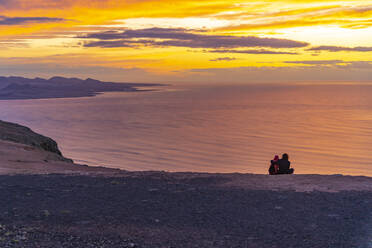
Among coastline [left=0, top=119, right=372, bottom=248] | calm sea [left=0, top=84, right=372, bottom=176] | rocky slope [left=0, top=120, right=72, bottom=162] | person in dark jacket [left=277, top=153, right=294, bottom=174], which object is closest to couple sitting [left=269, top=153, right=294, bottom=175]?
person in dark jacket [left=277, top=153, right=294, bottom=174]

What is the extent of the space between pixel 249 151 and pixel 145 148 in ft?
44.8

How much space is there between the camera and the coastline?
10.1m

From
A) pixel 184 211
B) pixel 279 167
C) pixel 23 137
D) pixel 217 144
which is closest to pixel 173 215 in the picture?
pixel 184 211

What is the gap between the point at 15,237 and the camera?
1005cm

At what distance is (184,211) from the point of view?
12180 millimetres

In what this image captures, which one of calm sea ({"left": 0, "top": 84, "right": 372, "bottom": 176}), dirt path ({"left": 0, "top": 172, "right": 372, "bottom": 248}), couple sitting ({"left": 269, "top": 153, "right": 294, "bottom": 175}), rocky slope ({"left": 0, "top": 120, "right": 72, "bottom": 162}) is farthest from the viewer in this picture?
calm sea ({"left": 0, "top": 84, "right": 372, "bottom": 176})

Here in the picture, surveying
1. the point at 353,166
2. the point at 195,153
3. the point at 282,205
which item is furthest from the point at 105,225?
the point at 195,153

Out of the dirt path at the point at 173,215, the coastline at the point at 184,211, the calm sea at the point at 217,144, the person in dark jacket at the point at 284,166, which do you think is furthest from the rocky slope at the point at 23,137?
the dirt path at the point at 173,215

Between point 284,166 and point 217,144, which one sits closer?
point 284,166

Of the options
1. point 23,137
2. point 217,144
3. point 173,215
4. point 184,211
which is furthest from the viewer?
point 217,144

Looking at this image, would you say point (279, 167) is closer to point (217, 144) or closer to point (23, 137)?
point (23, 137)

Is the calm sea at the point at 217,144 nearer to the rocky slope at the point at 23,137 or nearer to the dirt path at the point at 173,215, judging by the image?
the rocky slope at the point at 23,137

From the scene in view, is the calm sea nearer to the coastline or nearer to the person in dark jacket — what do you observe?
the person in dark jacket

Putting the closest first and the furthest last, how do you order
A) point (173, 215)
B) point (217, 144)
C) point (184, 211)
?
point (173, 215), point (184, 211), point (217, 144)
